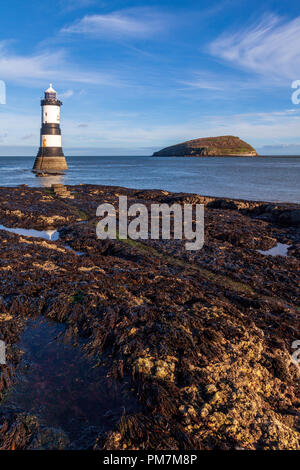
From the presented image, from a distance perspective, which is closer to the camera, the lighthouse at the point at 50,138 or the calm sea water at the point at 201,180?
the calm sea water at the point at 201,180

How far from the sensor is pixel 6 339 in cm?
520

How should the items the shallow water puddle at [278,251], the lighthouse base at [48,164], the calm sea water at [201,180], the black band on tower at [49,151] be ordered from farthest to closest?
1. the lighthouse base at [48,164]
2. the black band on tower at [49,151]
3. the calm sea water at [201,180]
4. the shallow water puddle at [278,251]

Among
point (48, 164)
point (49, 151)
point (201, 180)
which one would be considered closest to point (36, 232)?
point (201, 180)

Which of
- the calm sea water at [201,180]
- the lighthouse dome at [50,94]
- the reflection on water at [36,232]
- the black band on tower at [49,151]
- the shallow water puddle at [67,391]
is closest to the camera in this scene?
the shallow water puddle at [67,391]

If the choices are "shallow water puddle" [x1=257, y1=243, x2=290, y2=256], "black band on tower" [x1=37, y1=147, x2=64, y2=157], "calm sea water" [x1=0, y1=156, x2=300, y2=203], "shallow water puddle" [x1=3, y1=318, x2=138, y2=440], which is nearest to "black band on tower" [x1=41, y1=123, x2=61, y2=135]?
"black band on tower" [x1=37, y1=147, x2=64, y2=157]

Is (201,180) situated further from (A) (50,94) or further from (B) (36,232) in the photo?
(B) (36,232)

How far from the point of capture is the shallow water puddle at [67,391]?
3654 millimetres

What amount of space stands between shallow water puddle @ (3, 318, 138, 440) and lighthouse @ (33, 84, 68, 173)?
2081 inches

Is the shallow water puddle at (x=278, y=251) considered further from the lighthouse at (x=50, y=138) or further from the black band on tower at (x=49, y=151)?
the black band on tower at (x=49, y=151)

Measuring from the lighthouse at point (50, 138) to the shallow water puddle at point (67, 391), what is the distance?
52.8 metres

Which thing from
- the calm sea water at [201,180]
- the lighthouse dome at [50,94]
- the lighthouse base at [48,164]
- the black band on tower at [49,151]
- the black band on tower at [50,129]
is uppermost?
the lighthouse dome at [50,94]

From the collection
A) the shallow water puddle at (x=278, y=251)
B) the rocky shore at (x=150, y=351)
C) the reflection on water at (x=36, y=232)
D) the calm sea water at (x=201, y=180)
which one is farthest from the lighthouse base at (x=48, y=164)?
the shallow water puddle at (x=278, y=251)

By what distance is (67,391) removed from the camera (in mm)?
4109
